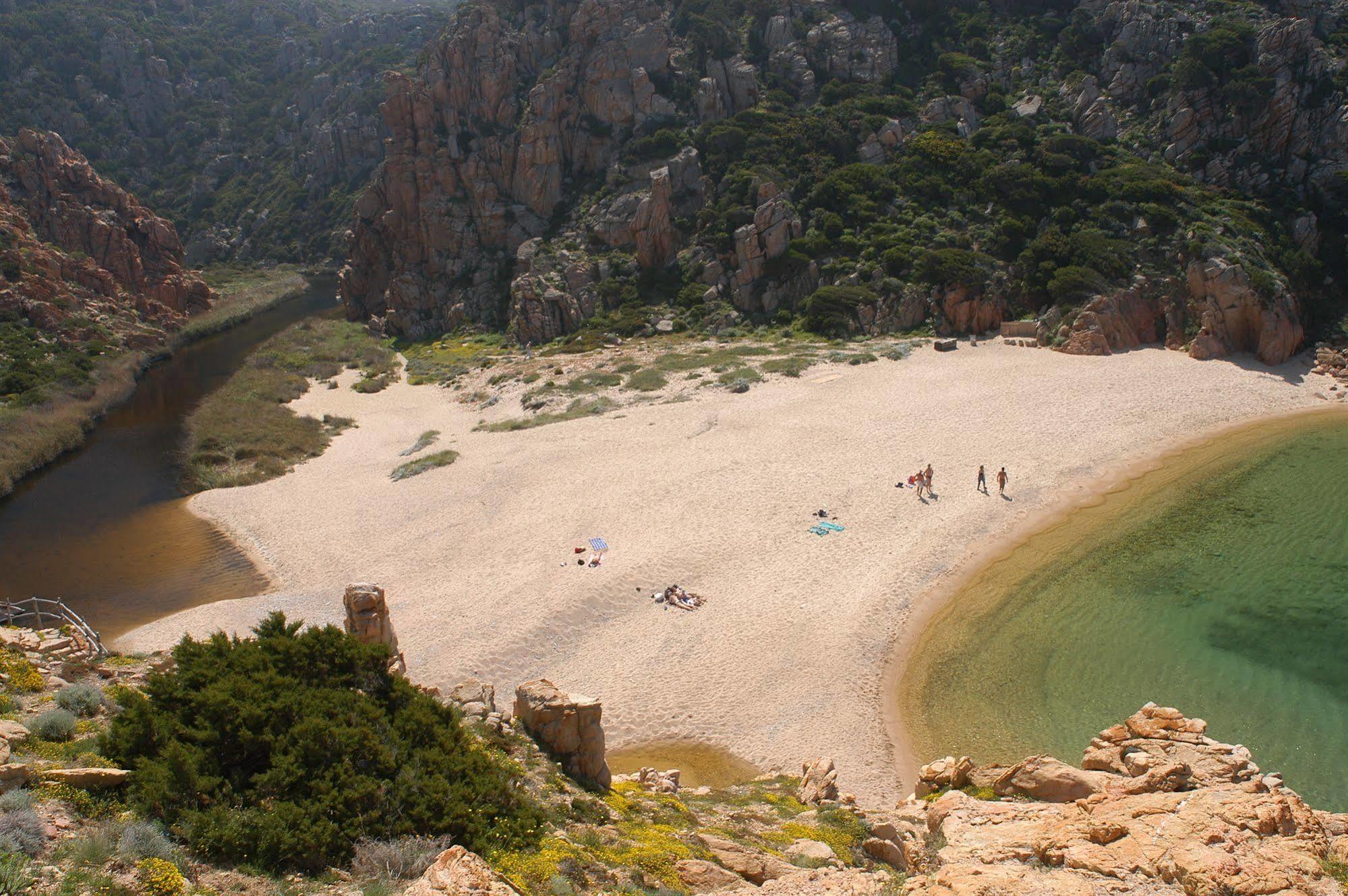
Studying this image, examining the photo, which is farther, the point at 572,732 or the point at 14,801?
the point at 572,732

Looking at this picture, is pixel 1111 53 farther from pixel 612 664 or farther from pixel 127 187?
pixel 127 187

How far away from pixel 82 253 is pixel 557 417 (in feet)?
151

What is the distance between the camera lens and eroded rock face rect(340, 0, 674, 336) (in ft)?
180

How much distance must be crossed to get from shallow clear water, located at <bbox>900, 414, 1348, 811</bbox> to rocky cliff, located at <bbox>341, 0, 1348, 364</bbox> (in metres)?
15.4

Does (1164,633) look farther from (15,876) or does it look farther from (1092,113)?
(1092,113)

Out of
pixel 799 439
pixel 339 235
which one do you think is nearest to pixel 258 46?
pixel 339 235

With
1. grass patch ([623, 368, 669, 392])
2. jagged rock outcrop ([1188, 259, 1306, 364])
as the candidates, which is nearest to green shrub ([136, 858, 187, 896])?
grass patch ([623, 368, 669, 392])

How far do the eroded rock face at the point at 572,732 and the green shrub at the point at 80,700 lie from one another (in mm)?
5099

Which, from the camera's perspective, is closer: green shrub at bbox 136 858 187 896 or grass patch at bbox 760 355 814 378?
green shrub at bbox 136 858 187 896

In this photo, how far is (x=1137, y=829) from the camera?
8.16m

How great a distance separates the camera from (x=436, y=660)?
53.9ft

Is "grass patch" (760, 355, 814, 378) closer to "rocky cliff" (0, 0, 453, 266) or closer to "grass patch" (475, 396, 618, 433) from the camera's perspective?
"grass patch" (475, 396, 618, 433)

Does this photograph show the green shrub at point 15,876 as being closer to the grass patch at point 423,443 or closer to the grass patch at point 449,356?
the grass patch at point 423,443

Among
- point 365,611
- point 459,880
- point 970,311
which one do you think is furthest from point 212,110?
point 459,880
